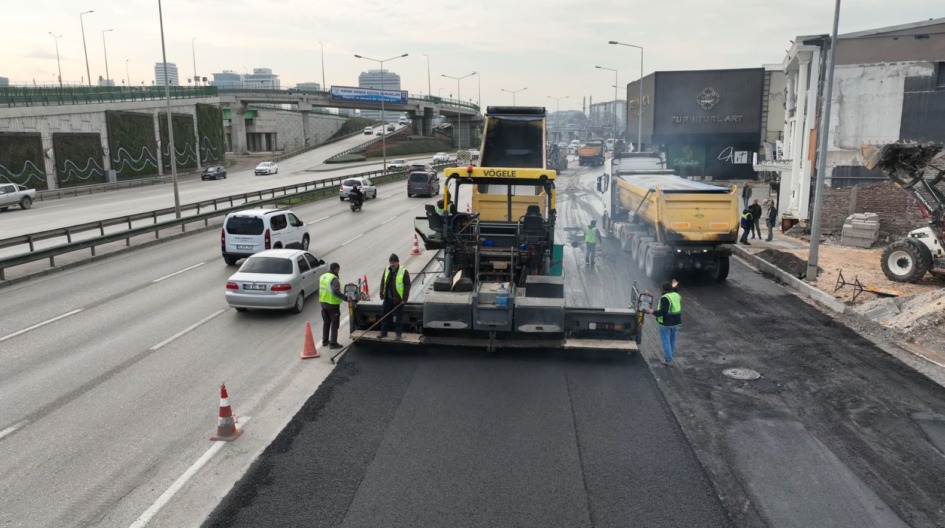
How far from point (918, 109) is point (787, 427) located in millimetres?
22561

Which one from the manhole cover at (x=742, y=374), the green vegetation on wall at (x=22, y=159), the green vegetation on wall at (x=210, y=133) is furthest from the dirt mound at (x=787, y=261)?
the green vegetation on wall at (x=210, y=133)

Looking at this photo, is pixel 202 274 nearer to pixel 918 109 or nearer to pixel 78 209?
pixel 78 209

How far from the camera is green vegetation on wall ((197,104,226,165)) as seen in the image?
7100 centimetres

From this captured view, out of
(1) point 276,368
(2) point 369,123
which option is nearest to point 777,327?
(1) point 276,368

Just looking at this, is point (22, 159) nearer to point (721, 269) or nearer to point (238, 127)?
point (721, 269)

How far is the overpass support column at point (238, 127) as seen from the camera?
298 ft

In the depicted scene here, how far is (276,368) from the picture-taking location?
11992mm

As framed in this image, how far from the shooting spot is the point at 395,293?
12625 mm

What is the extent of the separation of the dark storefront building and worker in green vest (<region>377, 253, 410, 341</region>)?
50.9 m

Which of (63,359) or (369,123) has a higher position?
(369,123)

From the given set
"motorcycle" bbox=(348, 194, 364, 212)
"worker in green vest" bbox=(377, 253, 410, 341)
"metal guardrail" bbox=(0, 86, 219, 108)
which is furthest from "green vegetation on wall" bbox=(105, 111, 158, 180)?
"worker in green vest" bbox=(377, 253, 410, 341)

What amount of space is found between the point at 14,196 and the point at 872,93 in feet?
139

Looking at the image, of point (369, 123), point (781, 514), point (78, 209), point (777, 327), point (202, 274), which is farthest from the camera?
point (369, 123)

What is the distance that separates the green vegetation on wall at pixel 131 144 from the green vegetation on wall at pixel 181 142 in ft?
7.53
